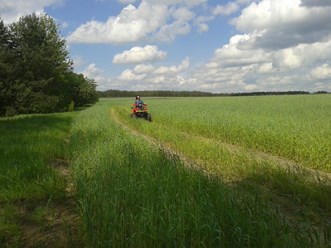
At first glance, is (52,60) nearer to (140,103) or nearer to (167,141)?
(140,103)

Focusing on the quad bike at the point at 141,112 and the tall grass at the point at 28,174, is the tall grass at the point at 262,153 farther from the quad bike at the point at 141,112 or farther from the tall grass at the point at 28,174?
the quad bike at the point at 141,112

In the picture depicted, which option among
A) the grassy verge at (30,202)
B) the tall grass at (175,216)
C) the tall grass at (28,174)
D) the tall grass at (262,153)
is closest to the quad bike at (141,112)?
the tall grass at (262,153)

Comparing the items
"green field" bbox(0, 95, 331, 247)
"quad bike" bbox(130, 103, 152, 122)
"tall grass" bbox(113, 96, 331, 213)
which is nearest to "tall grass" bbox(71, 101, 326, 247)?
"green field" bbox(0, 95, 331, 247)

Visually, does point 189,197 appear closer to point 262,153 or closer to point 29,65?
point 262,153

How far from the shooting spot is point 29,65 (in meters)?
45.8

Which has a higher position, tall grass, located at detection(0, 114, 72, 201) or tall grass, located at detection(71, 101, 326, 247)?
tall grass, located at detection(71, 101, 326, 247)

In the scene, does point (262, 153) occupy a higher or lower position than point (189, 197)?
lower

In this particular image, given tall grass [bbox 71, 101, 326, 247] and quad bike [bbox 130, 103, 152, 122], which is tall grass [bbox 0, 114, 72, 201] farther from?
quad bike [bbox 130, 103, 152, 122]

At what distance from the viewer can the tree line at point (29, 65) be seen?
43.6m

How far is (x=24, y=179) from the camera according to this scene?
7.61 metres

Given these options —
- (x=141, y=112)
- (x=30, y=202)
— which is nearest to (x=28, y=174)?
(x=30, y=202)

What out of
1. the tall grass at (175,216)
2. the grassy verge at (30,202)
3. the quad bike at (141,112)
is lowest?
the quad bike at (141,112)

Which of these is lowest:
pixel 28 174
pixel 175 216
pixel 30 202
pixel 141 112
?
pixel 141 112

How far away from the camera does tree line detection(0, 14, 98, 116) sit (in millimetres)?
43562
